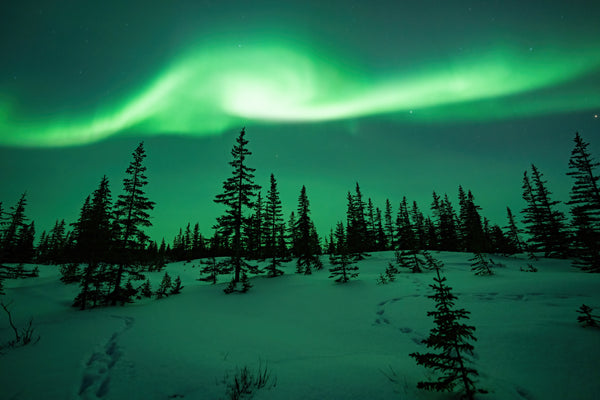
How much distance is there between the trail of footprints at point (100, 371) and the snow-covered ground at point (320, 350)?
2cm

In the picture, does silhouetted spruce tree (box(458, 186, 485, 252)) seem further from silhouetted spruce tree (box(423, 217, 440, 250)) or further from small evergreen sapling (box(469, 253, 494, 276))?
small evergreen sapling (box(469, 253, 494, 276))

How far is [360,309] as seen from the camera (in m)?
9.64

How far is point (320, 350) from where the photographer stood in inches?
224

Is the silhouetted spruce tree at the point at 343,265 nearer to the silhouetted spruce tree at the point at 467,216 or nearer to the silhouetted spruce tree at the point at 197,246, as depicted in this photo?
the silhouetted spruce tree at the point at 467,216

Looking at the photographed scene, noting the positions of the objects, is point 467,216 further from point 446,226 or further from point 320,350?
point 320,350

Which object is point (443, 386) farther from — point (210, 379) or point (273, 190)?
point (273, 190)

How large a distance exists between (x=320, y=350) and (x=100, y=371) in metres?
4.71

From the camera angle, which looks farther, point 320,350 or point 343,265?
point 343,265

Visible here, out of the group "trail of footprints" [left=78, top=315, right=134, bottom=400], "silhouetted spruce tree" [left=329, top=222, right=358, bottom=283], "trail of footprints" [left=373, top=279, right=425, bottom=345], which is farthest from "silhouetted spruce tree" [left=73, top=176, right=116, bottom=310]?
"trail of footprints" [left=373, top=279, right=425, bottom=345]

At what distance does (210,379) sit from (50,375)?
3149 mm

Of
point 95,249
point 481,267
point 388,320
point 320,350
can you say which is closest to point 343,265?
point 388,320

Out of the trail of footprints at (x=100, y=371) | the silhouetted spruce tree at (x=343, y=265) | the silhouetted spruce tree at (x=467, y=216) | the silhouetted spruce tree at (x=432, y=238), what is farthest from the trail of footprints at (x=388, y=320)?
the silhouetted spruce tree at (x=432, y=238)

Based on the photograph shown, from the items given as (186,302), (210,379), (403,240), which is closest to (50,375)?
(210,379)

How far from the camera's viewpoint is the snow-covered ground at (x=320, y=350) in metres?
3.69
